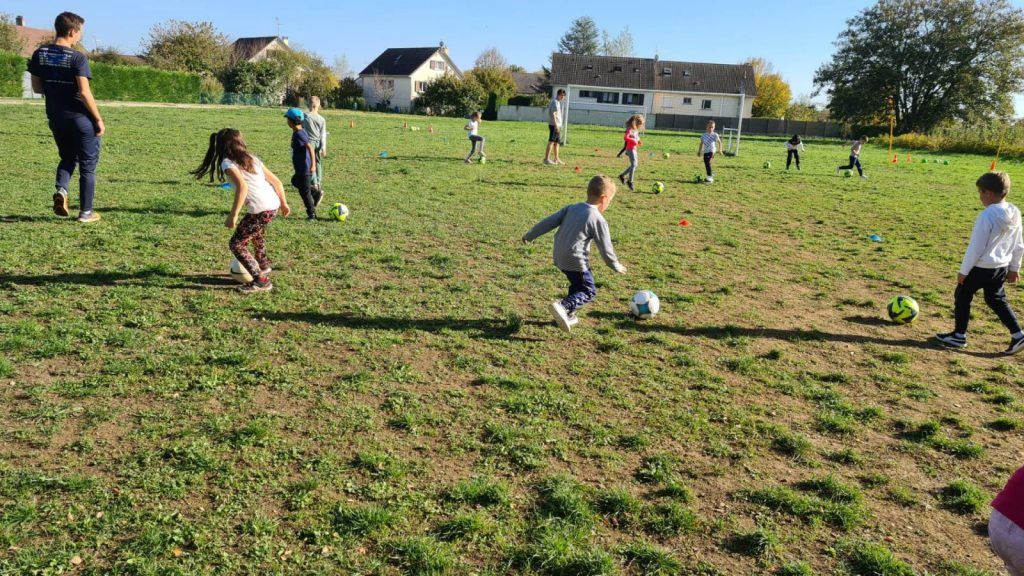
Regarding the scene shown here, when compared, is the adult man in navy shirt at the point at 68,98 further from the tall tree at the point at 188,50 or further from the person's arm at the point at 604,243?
the tall tree at the point at 188,50

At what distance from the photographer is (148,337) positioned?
5.62 metres

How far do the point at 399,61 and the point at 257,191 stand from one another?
83721 millimetres

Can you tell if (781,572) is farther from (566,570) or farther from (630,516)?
(566,570)

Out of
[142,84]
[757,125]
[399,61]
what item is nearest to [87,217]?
[142,84]

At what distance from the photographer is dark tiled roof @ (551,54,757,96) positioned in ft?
233

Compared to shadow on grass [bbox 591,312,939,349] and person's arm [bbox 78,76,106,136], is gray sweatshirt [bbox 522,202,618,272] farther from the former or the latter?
person's arm [bbox 78,76,106,136]

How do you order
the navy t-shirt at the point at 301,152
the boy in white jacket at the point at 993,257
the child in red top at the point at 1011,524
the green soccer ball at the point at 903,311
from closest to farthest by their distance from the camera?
the child in red top at the point at 1011,524
the boy in white jacket at the point at 993,257
the green soccer ball at the point at 903,311
the navy t-shirt at the point at 301,152

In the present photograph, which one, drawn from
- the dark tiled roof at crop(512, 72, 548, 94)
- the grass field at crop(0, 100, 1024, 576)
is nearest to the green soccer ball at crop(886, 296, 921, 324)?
the grass field at crop(0, 100, 1024, 576)

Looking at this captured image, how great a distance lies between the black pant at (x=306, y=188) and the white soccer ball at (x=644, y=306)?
5883mm

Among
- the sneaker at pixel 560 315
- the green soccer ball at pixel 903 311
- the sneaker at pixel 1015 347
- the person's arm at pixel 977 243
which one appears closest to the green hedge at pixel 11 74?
the sneaker at pixel 560 315

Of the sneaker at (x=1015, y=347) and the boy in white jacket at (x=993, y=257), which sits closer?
the boy in white jacket at (x=993, y=257)

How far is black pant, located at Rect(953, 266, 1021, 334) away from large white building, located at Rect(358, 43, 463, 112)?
78481 mm

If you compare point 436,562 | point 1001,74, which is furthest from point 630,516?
point 1001,74

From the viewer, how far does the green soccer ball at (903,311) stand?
7133 mm
